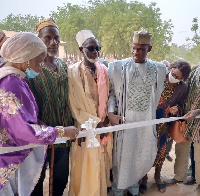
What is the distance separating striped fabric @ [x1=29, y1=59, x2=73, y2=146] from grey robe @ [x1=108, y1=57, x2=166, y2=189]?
0.59 metres

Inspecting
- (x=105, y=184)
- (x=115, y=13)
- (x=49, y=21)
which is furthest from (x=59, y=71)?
(x=115, y=13)

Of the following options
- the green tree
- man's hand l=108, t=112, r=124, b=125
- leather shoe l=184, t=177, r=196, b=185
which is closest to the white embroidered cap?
man's hand l=108, t=112, r=124, b=125

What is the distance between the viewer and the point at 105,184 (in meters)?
3.05

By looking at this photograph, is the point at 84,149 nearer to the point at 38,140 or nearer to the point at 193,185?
the point at 38,140

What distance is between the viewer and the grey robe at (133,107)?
10.1 feet

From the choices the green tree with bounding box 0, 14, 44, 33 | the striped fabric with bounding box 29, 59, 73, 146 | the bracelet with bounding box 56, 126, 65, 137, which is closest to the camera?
the bracelet with bounding box 56, 126, 65, 137

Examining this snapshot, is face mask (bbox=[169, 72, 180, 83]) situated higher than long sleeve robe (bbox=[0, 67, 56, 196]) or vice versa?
face mask (bbox=[169, 72, 180, 83])

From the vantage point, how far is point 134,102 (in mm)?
3066

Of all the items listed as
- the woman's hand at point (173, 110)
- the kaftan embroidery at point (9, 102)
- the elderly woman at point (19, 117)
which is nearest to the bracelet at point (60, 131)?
the elderly woman at point (19, 117)

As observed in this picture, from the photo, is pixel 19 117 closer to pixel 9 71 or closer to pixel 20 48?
pixel 9 71

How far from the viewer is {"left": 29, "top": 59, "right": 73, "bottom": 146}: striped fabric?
8.52 feet

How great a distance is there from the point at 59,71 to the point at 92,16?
27342mm

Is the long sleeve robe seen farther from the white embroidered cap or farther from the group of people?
the white embroidered cap

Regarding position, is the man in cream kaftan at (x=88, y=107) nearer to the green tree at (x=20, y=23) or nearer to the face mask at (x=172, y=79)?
the face mask at (x=172, y=79)
